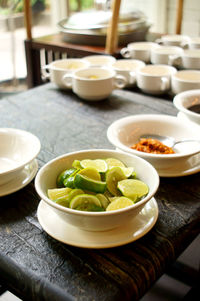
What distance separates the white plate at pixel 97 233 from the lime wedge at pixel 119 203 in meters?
0.05

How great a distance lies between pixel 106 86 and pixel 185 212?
2.14ft

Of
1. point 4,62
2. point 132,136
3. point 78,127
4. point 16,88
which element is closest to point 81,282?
point 132,136

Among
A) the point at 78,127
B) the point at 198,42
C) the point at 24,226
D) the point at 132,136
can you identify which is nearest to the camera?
the point at 24,226

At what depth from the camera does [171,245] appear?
2.09 ft

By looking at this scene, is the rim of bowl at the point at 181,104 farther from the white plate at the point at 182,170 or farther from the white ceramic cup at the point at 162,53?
the white ceramic cup at the point at 162,53

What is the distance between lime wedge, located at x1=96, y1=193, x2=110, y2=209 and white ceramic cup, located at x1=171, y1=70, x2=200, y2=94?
727 millimetres

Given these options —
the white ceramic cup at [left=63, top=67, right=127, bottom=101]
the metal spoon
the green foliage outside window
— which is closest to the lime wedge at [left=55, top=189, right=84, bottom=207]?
the metal spoon

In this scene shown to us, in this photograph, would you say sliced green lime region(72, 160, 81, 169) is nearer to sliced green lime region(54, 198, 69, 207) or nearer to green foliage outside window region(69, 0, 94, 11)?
sliced green lime region(54, 198, 69, 207)

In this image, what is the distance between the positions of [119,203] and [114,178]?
0.25ft

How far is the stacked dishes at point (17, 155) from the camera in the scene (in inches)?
30.2

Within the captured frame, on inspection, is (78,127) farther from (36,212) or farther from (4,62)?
(4,62)

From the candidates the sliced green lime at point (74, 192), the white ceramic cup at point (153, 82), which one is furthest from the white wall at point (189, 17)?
the sliced green lime at point (74, 192)

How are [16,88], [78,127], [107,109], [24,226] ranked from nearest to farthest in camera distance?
[24,226] → [78,127] → [107,109] → [16,88]

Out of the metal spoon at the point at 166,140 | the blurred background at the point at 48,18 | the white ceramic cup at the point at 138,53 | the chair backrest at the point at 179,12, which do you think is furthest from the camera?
the blurred background at the point at 48,18
